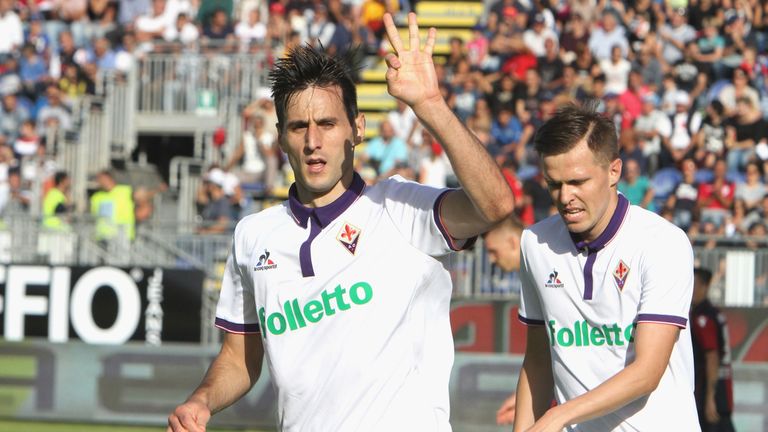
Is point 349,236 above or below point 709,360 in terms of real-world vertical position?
above

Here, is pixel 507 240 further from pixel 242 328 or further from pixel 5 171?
pixel 5 171

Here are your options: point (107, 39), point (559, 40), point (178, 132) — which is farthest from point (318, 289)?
point (107, 39)

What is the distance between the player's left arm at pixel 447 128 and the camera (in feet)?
12.3

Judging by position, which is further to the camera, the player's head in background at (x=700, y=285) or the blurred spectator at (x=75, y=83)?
the blurred spectator at (x=75, y=83)

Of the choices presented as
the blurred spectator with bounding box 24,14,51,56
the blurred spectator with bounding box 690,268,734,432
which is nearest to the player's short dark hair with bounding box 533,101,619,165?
the blurred spectator with bounding box 690,268,734,432

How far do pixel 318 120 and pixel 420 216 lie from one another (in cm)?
47

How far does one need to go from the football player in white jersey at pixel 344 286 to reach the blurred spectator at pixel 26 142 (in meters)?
16.6

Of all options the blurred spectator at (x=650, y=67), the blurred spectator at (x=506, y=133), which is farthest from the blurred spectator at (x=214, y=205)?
the blurred spectator at (x=650, y=67)

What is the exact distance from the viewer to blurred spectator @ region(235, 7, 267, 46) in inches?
805

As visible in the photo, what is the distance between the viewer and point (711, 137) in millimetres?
16219

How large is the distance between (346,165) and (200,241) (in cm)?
1080

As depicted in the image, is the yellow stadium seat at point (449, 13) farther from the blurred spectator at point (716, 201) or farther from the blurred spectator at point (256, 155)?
the blurred spectator at point (716, 201)

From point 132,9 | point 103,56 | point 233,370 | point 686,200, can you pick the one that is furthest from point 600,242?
point 132,9

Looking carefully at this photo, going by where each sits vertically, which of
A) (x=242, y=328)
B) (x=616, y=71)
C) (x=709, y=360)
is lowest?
(x=709, y=360)
